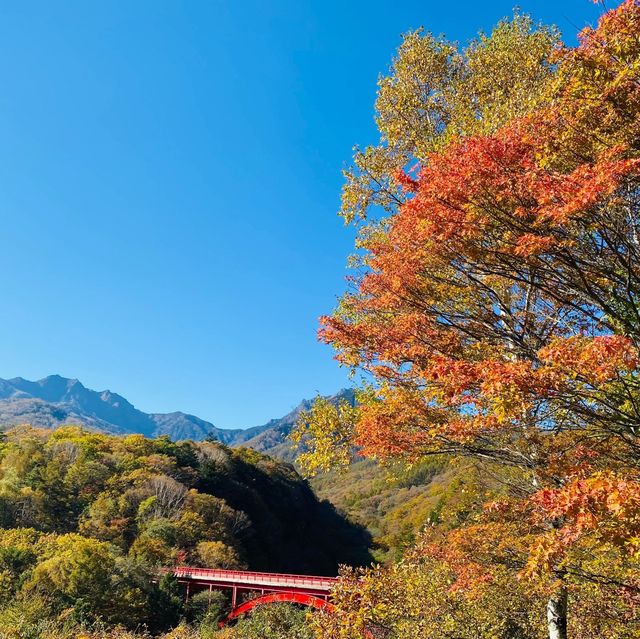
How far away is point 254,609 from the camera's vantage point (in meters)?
28.2

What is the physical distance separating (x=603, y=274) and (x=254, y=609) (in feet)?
99.4

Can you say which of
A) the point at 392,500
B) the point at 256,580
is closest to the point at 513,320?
the point at 256,580

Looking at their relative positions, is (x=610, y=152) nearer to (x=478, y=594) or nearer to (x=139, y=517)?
(x=478, y=594)

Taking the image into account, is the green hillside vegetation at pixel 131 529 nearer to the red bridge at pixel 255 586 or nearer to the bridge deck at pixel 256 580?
the red bridge at pixel 255 586

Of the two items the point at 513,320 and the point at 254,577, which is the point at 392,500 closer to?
the point at 254,577

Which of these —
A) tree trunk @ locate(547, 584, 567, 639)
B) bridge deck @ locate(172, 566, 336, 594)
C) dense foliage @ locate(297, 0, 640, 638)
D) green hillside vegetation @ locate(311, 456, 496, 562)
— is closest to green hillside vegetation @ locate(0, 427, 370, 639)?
bridge deck @ locate(172, 566, 336, 594)

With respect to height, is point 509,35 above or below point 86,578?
above

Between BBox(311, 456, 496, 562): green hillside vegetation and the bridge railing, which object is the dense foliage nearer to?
the bridge railing

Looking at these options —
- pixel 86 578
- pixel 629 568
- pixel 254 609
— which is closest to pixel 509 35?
pixel 629 568

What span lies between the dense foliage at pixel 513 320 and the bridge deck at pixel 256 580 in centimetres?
1926

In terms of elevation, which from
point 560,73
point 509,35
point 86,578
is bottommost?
point 86,578

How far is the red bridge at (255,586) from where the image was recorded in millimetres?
28062

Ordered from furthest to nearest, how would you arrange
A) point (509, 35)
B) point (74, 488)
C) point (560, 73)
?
1. point (74, 488)
2. point (509, 35)
3. point (560, 73)

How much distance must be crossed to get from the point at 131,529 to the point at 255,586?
15.3m
